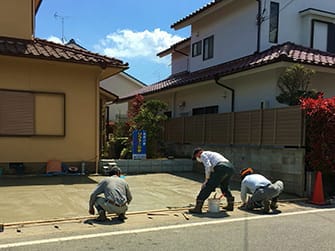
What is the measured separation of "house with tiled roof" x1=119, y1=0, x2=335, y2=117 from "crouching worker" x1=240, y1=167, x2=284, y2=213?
5076mm

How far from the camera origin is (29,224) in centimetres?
632

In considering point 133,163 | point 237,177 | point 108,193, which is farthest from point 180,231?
point 133,163

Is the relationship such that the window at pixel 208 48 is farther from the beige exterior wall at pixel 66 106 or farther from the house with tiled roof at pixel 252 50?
the beige exterior wall at pixel 66 106

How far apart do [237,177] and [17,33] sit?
865cm

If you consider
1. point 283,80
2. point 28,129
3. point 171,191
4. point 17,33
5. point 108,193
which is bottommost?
point 171,191

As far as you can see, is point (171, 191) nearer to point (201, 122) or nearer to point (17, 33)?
point (201, 122)

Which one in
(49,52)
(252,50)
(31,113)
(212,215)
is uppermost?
(252,50)

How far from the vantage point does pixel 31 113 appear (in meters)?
11.7

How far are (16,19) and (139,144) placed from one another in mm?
5998

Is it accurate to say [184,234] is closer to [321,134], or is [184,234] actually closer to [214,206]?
[214,206]

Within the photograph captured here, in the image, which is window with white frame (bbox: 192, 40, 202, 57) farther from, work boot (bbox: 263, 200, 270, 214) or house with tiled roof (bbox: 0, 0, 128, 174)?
work boot (bbox: 263, 200, 270, 214)

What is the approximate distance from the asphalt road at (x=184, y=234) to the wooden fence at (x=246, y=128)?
3.24 m

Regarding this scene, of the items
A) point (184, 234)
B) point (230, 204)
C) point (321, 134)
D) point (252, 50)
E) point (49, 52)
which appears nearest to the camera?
point (184, 234)

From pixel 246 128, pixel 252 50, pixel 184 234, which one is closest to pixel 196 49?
pixel 252 50
